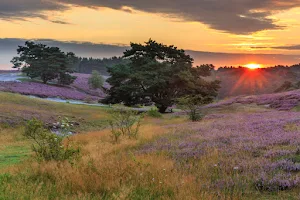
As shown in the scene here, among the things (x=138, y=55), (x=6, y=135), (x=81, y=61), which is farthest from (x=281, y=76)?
(x=6, y=135)

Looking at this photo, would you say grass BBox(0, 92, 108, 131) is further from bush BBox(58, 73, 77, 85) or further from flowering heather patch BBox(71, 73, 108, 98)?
flowering heather patch BBox(71, 73, 108, 98)

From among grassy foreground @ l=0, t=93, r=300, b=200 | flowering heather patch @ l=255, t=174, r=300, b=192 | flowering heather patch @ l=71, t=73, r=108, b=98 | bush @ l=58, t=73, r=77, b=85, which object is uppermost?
flowering heather patch @ l=255, t=174, r=300, b=192

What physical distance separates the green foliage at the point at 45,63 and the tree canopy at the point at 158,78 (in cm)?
2918

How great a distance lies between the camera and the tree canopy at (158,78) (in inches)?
1665

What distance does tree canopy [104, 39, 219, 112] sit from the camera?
4228 cm

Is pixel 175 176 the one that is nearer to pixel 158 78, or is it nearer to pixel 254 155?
pixel 254 155

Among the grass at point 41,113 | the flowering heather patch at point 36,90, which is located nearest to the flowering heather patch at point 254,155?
the grass at point 41,113

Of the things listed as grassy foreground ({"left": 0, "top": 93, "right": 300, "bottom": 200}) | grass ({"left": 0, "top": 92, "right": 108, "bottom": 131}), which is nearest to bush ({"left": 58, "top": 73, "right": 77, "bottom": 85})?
grass ({"left": 0, "top": 92, "right": 108, "bottom": 131})

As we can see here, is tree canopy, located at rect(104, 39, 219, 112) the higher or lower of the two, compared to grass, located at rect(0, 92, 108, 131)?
higher

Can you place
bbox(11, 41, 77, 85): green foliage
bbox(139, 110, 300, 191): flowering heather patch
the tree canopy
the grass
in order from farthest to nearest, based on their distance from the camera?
bbox(11, 41, 77, 85): green foliage < the tree canopy < the grass < bbox(139, 110, 300, 191): flowering heather patch

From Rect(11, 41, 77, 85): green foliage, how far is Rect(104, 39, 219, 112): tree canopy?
→ 2918cm

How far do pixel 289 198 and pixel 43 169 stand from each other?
6015mm

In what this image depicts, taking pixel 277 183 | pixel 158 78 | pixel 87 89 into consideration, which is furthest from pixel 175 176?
pixel 87 89

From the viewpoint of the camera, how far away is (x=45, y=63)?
227ft
